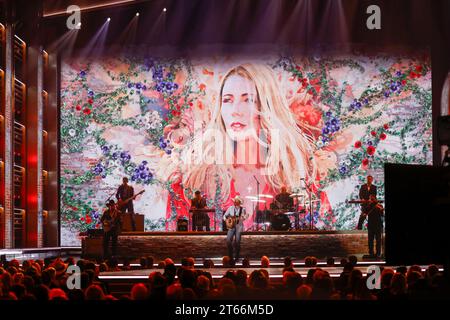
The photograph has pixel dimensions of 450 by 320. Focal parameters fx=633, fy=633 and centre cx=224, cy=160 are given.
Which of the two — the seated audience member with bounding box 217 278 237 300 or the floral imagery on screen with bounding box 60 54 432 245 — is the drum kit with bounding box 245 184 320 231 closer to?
the floral imagery on screen with bounding box 60 54 432 245

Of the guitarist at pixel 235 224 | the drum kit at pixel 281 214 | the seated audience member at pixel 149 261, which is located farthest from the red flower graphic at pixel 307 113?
the seated audience member at pixel 149 261

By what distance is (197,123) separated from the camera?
52.1 ft

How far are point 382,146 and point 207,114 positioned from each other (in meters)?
4.44

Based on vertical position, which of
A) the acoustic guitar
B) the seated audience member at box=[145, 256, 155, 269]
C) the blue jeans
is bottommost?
the seated audience member at box=[145, 256, 155, 269]

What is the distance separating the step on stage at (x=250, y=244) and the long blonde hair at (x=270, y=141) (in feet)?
11.0

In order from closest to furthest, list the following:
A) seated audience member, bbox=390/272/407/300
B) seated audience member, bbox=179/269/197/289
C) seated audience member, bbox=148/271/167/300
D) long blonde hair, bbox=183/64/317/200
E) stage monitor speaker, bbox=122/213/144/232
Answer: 1. seated audience member, bbox=148/271/167/300
2. seated audience member, bbox=179/269/197/289
3. seated audience member, bbox=390/272/407/300
4. stage monitor speaker, bbox=122/213/144/232
5. long blonde hair, bbox=183/64/317/200

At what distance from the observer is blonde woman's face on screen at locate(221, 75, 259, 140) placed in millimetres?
15867

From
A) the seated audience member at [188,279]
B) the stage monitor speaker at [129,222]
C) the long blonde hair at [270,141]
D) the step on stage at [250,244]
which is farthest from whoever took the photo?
the long blonde hair at [270,141]

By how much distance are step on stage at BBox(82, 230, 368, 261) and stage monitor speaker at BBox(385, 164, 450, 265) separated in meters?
7.60

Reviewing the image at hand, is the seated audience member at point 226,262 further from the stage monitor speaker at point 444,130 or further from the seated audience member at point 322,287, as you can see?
the stage monitor speaker at point 444,130

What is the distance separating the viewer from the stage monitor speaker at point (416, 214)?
447 centimetres

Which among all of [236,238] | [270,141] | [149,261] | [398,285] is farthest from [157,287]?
[270,141]

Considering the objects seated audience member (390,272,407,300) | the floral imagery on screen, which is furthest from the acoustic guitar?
seated audience member (390,272,407,300)
